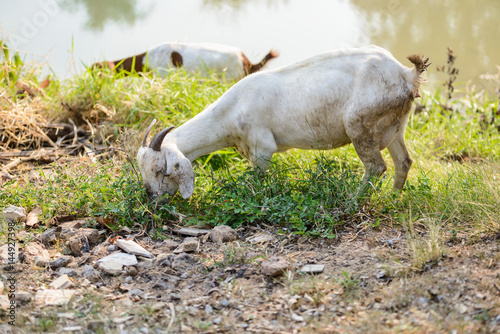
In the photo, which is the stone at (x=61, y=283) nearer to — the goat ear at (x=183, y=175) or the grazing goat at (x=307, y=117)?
the grazing goat at (x=307, y=117)

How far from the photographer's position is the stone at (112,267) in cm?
330

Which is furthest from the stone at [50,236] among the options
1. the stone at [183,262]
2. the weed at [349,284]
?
the weed at [349,284]

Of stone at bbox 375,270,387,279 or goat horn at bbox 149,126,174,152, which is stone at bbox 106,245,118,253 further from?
stone at bbox 375,270,387,279

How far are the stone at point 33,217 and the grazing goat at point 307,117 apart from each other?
87 centimetres

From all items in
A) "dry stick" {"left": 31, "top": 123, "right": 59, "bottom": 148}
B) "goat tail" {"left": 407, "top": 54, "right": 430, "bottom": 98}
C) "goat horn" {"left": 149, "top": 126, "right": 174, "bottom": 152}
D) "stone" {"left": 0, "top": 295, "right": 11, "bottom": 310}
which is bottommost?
"stone" {"left": 0, "top": 295, "right": 11, "bottom": 310}

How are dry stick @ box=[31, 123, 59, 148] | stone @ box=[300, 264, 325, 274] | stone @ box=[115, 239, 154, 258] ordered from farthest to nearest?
dry stick @ box=[31, 123, 59, 148]
stone @ box=[115, 239, 154, 258]
stone @ box=[300, 264, 325, 274]

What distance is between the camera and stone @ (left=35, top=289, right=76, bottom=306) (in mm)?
2925

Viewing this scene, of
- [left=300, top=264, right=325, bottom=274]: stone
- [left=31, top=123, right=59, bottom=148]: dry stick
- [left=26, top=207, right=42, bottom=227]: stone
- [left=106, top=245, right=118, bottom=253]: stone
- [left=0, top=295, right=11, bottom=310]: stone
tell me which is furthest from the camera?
[left=31, top=123, right=59, bottom=148]: dry stick

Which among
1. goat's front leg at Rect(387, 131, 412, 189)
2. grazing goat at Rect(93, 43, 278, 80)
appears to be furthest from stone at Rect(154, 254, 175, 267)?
grazing goat at Rect(93, 43, 278, 80)

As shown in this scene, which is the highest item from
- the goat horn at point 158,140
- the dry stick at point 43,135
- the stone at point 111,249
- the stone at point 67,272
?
the goat horn at point 158,140

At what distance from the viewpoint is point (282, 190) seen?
421cm

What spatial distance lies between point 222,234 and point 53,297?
1.23m

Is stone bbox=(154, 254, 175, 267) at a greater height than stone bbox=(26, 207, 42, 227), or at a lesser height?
lesser

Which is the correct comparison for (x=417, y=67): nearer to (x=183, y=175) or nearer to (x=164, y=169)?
(x=183, y=175)
